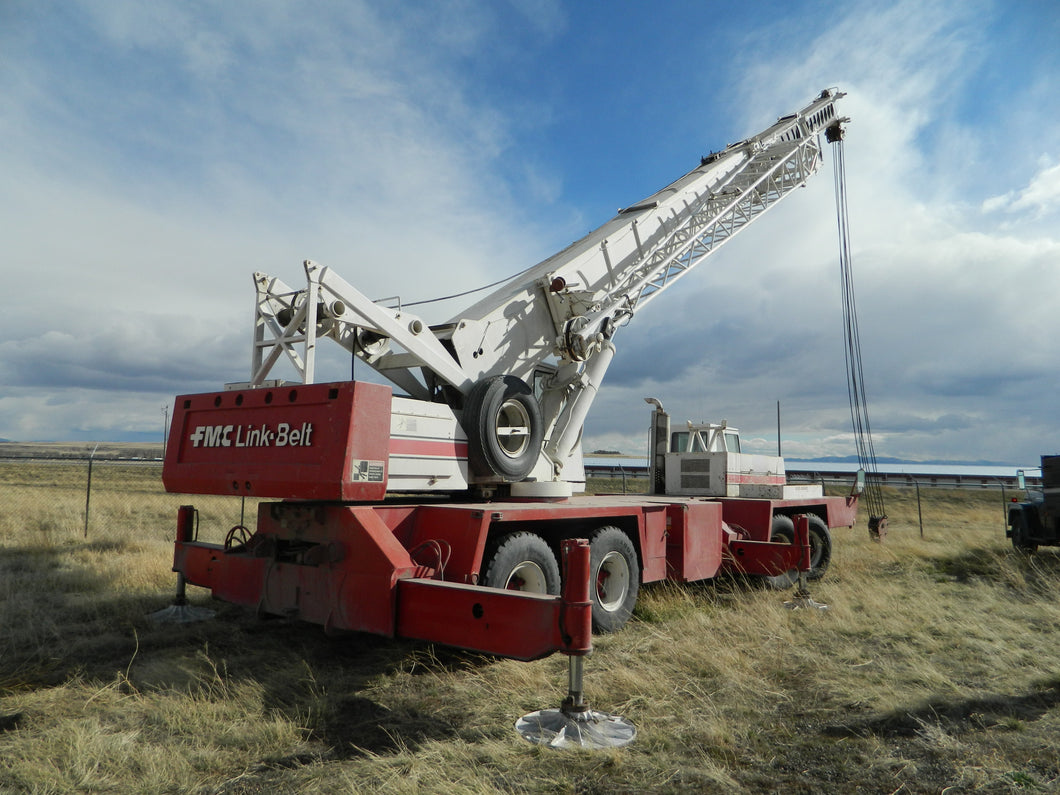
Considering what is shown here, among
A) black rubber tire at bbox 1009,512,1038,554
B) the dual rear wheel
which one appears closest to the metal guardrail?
black rubber tire at bbox 1009,512,1038,554

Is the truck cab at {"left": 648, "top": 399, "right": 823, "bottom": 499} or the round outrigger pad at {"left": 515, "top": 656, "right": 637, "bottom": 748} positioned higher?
the truck cab at {"left": 648, "top": 399, "right": 823, "bottom": 499}

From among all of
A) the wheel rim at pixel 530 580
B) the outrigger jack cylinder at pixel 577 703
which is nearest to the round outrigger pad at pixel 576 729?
the outrigger jack cylinder at pixel 577 703

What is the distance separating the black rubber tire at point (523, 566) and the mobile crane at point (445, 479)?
0.02 metres

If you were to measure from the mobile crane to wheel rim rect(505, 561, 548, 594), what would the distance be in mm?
13

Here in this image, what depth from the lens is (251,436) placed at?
241 inches

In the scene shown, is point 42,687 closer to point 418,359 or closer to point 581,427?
point 418,359

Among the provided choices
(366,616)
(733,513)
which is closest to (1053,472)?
(733,513)

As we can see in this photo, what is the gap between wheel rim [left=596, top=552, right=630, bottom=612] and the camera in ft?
24.1

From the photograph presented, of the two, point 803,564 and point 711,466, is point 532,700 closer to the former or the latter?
point 803,564

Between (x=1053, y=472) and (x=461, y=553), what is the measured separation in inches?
496

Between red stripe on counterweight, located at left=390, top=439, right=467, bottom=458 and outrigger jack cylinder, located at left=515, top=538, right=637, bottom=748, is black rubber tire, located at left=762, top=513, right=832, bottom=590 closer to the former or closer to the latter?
red stripe on counterweight, located at left=390, top=439, right=467, bottom=458

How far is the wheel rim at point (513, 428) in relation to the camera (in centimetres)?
732

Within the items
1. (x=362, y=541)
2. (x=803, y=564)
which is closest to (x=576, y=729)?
(x=362, y=541)

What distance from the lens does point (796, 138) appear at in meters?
13.9
